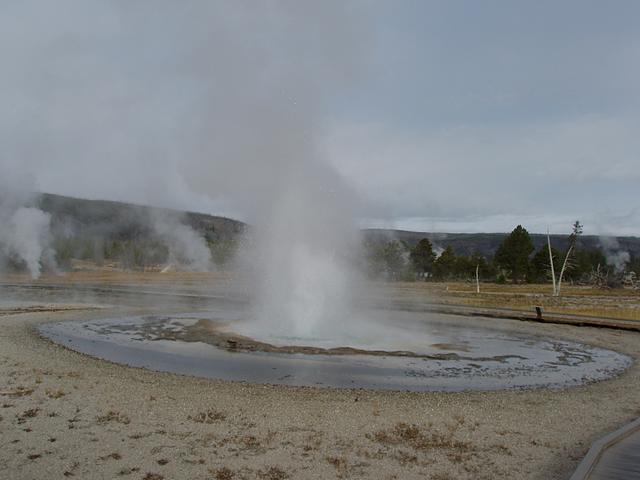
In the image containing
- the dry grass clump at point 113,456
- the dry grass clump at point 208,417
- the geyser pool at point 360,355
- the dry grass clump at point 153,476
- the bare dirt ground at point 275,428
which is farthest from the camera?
the geyser pool at point 360,355

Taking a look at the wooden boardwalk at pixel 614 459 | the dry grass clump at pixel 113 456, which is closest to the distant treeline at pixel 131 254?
the dry grass clump at pixel 113 456

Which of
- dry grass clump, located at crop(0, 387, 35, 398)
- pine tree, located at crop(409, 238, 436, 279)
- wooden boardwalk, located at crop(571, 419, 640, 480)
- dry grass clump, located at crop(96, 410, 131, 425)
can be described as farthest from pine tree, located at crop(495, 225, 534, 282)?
dry grass clump, located at crop(96, 410, 131, 425)

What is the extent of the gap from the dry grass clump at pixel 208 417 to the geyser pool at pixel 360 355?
3.63 m

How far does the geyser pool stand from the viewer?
15.3 metres

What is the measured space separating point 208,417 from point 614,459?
6.91 m

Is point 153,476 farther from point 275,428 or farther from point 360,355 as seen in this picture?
point 360,355

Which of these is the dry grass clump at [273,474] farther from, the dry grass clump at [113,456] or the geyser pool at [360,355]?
the geyser pool at [360,355]

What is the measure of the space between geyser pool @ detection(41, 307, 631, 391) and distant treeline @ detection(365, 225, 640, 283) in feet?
196

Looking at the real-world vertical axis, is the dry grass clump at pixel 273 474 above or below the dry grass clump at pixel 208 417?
below

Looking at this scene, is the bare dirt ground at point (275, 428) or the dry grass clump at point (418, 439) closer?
the bare dirt ground at point (275, 428)

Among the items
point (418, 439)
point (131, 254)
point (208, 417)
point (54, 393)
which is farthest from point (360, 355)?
point (131, 254)

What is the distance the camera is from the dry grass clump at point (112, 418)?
32.8 ft

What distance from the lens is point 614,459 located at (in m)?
7.90

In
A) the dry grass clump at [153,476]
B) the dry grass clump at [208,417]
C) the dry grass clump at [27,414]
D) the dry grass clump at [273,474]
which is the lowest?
the dry grass clump at [273,474]
